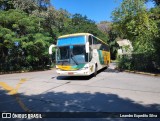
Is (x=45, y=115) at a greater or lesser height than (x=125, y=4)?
lesser

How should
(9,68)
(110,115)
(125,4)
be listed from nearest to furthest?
(110,115) < (125,4) < (9,68)

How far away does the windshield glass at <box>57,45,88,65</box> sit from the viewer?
1508 centimetres

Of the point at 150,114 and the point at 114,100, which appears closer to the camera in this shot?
the point at 150,114

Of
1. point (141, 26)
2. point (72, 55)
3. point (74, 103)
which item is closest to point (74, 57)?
point (72, 55)

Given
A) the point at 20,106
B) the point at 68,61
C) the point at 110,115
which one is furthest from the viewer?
the point at 68,61

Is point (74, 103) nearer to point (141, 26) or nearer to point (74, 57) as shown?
point (74, 57)

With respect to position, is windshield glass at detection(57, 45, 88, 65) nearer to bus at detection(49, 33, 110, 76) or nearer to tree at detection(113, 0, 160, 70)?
bus at detection(49, 33, 110, 76)

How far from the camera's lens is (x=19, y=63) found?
2920 centimetres

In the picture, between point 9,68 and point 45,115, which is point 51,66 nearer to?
point 9,68

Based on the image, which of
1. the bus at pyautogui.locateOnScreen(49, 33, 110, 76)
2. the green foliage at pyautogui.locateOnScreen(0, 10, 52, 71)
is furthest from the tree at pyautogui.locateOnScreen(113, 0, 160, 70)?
the green foliage at pyautogui.locateOnScreen(0, 10, 52, 71)

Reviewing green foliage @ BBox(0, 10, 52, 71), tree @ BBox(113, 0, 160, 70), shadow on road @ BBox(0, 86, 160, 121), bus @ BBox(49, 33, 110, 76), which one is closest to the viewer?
shadow on road @ BBox(0, 86, 160, 121)

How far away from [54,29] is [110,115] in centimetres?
3027

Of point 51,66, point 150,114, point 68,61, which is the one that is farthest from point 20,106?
point 51,66

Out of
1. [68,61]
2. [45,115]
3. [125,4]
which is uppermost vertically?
[125,4]
